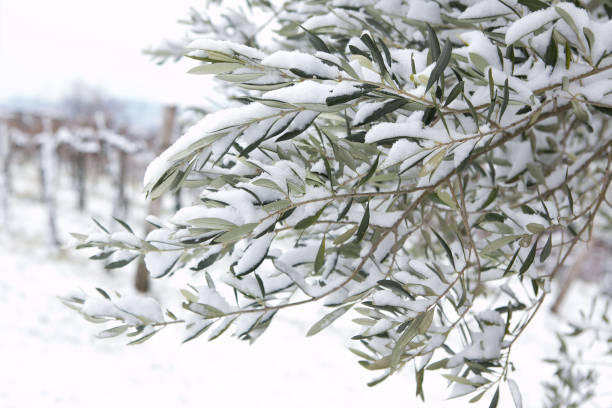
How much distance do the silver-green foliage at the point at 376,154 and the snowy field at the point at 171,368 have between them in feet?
9.56

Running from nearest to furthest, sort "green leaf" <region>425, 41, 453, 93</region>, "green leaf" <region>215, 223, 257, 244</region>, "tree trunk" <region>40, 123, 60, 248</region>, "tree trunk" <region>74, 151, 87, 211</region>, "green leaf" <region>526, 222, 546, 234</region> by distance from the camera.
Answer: "green leaf" <region>425, 41, 453, 93</region>, "green leaf" <region>215, 223, 257, 244</region>, "green leaf" <region>526, 222, 546, 234</region>, "tree trunk" <region>40, 123, 60, 248</region>, "tree trunk" <region>74, 151, 87, 211</region>

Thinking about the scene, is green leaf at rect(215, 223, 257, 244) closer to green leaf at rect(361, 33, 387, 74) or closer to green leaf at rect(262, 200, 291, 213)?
green leaf at rect(262, 200, 291, 213)

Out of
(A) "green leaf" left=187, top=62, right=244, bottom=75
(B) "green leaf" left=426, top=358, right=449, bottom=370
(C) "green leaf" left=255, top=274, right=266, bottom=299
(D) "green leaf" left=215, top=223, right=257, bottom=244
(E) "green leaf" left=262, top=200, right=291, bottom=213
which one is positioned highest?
(A) "green leaf" left=187, top=62, right=244, bottom=75

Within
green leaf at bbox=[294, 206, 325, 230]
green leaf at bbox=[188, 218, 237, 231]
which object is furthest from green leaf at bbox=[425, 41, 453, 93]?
A: green leaf at bbox=[188, 218, 237, 231]

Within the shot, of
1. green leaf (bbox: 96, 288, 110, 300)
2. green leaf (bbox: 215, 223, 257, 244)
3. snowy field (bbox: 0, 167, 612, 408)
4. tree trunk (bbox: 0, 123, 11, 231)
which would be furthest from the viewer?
tree trunk (bbox: 0, 123, 11, 231)

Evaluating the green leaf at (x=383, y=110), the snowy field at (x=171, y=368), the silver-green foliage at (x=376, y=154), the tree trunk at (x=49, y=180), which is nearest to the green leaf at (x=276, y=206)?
the silver-green foliage at (x=376, y=154)

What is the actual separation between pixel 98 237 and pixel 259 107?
2.04 ft

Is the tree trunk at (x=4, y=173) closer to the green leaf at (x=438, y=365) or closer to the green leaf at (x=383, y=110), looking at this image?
the green leaf at (x=438, y=365)

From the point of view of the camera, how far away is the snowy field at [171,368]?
457 centimetres

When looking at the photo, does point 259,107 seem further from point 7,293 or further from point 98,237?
point 7,293

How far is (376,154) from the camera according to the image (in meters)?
1.01

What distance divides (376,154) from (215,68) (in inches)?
17.3

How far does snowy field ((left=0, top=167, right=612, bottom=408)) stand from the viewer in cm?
457

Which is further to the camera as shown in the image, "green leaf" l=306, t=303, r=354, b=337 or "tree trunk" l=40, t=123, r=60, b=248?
"tree trunk" l=40, t=123, r=60, b=248
